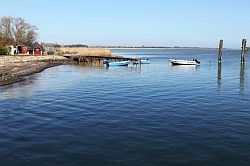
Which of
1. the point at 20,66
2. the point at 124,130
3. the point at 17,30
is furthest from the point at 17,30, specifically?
the point at 124,130

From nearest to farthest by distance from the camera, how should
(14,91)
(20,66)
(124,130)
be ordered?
(124,130) → (14,91) → (20,66)

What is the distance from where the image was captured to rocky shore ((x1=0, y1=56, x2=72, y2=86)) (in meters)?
43.6

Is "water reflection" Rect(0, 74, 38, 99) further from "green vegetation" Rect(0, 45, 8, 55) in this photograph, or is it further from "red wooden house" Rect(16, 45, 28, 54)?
"red wooden house" Rect(16, 45, 28, 54)

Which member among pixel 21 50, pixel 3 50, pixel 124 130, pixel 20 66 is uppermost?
pixel 21 50

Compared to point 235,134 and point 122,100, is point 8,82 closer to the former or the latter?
point 122,100

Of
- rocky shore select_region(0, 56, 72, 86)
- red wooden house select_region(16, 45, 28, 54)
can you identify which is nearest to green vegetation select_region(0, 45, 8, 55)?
rocky shore select_region(0, 56, 72, 86)

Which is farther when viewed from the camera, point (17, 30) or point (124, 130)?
point (17, 30)

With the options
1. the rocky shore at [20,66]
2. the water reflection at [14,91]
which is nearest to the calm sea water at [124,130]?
the water reflection at [14,91]

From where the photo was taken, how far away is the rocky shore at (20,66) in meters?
43.6

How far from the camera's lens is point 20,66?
61031 mm

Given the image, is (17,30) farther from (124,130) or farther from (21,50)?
(124,130)

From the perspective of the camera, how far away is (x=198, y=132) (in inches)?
674

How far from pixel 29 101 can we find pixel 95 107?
6.54 m

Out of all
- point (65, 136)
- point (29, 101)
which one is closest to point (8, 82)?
point (29, 101)
